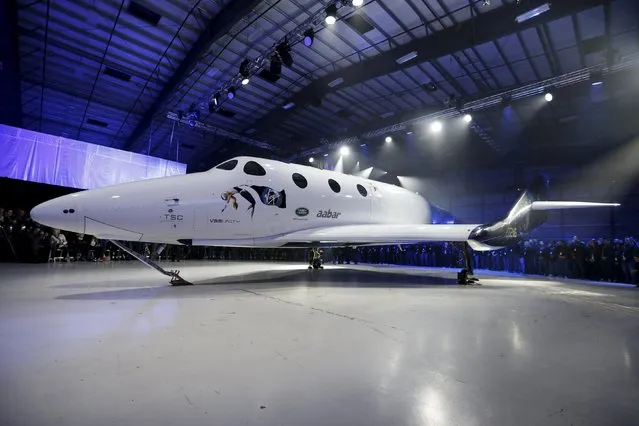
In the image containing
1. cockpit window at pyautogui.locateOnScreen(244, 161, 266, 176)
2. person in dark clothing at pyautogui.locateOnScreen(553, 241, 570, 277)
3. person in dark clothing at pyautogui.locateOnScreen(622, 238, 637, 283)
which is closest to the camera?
cockpit window at pyautogui.locateOnScreen(244, 161, 266, 176)

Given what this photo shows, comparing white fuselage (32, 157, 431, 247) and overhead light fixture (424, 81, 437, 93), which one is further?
overhead light fixture (424, 81, 437, 93)

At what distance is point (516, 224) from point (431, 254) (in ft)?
35.2

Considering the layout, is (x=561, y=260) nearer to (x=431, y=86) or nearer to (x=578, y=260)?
(x=578, y=260)

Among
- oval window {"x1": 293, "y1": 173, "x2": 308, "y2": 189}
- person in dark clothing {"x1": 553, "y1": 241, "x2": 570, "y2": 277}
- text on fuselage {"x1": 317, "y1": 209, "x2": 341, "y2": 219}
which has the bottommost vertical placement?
person in dark clothing {"x1": 553, "y1": 241, "x2": 570, "y2": 277}

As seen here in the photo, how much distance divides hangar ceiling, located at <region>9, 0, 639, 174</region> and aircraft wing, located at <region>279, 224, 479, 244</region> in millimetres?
7209

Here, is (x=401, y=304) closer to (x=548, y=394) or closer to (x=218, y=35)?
(x=548, y=394)

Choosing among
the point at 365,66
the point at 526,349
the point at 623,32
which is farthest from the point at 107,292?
the point at 623,32

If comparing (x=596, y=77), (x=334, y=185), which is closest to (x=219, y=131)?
(x=334, y=185)

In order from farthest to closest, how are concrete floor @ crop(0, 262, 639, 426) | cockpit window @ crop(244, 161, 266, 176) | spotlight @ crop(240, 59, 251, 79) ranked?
spotlight @ crop(240, 59, 251, 79) < cockpit window @ crop(244, 161, 266, 176) < concrete floor @ crop(0, 262, 639, 426)

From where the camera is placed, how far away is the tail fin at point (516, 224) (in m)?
7.43

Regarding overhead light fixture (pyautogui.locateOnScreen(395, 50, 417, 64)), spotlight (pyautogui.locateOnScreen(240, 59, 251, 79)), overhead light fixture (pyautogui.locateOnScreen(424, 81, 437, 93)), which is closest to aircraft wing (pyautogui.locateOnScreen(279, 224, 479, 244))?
overhead light fixture (pyautogui.locateOnScreen(395, 50, 417, 64))

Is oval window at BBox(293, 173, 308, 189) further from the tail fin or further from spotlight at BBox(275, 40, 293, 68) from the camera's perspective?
spotlight at BBox(275, 40, 293, 68)

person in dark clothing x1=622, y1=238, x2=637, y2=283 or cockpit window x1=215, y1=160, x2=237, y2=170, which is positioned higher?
cockpit window x1=215, y1=160, x2=237, y2=170

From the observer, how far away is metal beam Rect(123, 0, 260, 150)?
10.6 metres
